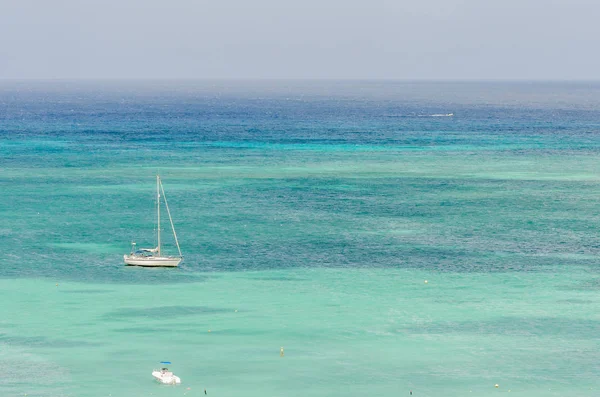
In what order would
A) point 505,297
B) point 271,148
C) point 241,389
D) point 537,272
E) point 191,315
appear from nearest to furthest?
1. point 241,389
2. point 191,315
3. point 505,297
4. point 537,272
5. point 271,148

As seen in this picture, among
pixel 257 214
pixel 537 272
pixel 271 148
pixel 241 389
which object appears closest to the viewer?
pixel 241 389

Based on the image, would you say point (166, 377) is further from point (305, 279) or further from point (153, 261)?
point (153, 261)

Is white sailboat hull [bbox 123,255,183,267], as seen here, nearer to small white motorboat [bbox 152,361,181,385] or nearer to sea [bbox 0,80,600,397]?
sea [bbox 0,80,600,397]

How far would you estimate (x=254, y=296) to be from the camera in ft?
211

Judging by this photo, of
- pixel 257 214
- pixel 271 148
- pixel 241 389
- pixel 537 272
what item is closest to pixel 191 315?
pixel 241 389

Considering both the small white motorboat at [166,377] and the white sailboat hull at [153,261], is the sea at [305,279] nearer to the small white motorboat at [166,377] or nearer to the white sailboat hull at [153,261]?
the small white motorboat at [166,377]

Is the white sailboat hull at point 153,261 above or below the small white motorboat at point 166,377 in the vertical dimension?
above

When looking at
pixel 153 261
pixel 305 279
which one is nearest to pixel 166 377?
pixel 305 279

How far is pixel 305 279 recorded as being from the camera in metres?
68.8

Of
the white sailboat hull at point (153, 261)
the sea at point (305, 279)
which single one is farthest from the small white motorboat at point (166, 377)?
the white sailboat hull at point (153, 261)

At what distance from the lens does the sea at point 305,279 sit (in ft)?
168

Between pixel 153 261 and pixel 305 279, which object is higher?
pixel 153 261

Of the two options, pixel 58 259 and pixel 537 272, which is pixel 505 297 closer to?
pixel 537 272

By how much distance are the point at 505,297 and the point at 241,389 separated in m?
22.5
